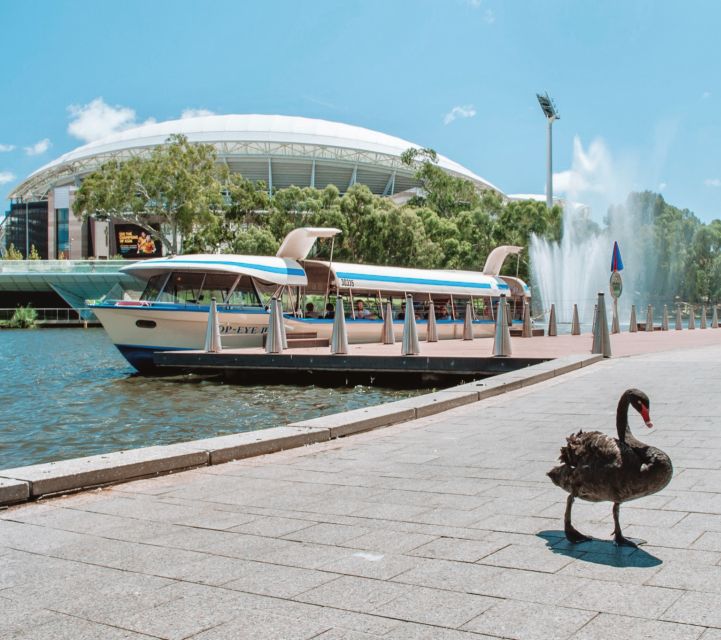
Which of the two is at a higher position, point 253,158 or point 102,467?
point 253,158

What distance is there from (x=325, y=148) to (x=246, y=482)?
297 ft

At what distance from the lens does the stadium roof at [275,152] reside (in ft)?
301

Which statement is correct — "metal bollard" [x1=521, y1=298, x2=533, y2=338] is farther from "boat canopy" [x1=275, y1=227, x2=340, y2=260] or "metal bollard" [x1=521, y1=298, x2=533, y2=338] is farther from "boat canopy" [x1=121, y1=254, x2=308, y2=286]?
"boat canopy" [x1=121, y1=254, x2=308, y2=286]

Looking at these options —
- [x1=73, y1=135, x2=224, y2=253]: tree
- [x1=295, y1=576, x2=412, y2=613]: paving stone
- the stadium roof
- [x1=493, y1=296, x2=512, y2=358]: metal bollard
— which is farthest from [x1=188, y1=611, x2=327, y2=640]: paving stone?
the stadium roof

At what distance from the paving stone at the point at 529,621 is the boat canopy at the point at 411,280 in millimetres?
20784

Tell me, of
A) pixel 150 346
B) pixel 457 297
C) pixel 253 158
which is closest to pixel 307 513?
pixel 150 346

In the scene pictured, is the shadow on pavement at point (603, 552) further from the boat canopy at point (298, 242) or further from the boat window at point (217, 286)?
the boat canopy at point (298, 242)

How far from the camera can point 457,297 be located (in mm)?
28906

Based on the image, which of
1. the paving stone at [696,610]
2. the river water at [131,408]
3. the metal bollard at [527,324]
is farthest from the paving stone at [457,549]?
the metal bollard at [527,324]

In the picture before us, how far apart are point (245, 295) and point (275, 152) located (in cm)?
7254

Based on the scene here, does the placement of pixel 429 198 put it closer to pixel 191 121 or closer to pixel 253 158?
pixel 253 158

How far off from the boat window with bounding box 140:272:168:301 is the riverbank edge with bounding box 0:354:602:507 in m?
12.5

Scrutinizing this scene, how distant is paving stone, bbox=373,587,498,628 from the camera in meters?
3.03

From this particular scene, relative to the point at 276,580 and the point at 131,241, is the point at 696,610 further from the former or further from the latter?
the point at 131,241
